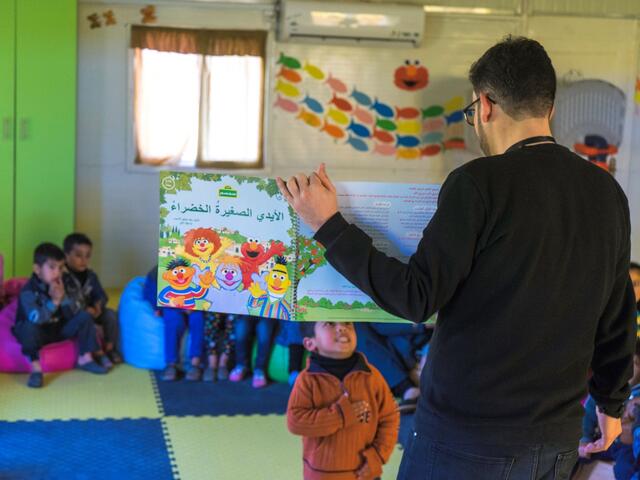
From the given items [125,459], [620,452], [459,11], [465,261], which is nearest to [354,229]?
[465,261]

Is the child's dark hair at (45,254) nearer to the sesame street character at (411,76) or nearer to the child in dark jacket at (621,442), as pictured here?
the child in dark jacket at (621,442)

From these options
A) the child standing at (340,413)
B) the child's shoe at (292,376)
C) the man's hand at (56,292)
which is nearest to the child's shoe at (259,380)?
the child's shoe at (292,376)

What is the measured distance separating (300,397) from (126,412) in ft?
5.35

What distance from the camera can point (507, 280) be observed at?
Result: 1412mm

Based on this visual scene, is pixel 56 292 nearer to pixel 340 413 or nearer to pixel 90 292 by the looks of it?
pixel 90 292

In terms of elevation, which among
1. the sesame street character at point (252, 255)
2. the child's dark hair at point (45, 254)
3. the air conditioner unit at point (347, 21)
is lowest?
the child's dark hair at point (45, 254)

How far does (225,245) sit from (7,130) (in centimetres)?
450

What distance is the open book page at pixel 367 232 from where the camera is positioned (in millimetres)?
1756

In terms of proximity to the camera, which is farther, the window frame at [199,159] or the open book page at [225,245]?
the window frame at [199,159]

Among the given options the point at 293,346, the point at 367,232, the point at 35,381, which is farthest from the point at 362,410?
the point at 35,381

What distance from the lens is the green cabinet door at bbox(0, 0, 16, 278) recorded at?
564cm

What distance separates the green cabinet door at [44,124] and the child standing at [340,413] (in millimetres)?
3819

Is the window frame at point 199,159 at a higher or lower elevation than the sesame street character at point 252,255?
higher

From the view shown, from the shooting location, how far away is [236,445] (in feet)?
11.7
